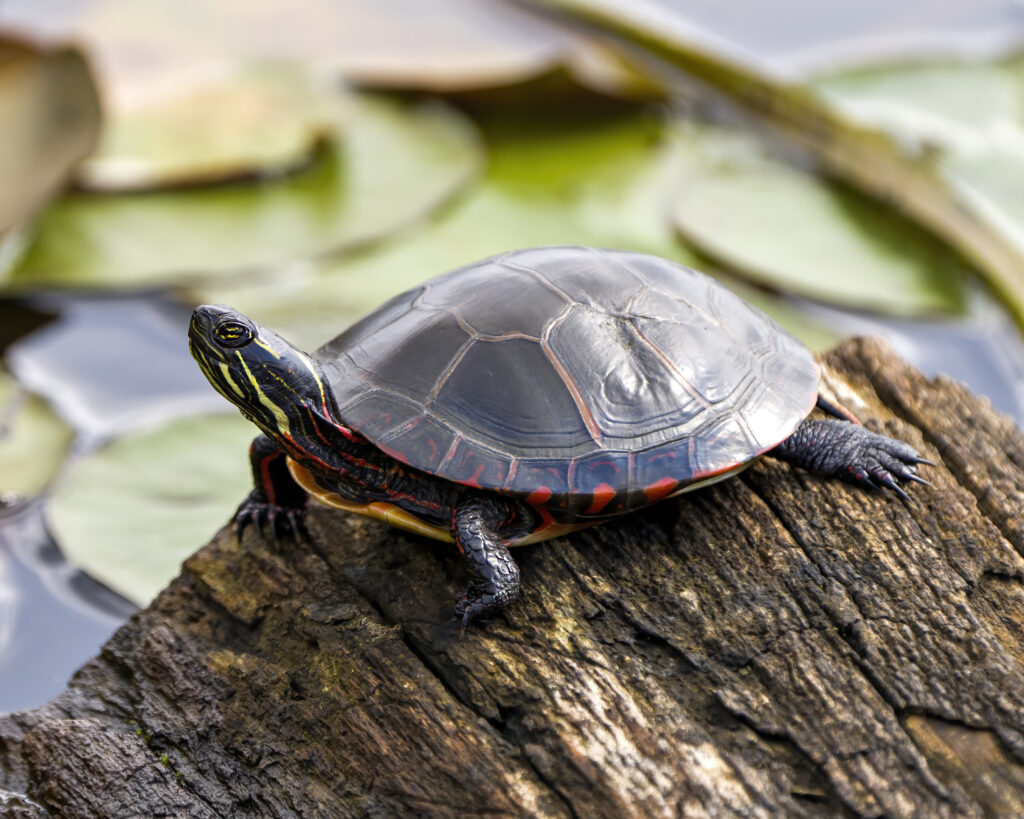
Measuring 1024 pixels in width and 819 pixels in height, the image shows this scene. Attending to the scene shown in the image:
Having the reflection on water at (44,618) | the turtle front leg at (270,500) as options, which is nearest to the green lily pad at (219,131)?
the reflection on water at (44,618)

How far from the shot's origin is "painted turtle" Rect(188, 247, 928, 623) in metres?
2.12

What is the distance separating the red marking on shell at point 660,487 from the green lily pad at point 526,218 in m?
1.80

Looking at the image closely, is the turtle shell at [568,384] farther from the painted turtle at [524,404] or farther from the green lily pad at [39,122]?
the green lily pad at [39,122]

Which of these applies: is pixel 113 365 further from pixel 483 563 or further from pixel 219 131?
pixel 483 563

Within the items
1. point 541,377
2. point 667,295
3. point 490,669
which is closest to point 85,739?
point 490,669

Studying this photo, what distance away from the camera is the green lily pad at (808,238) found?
3785 mm

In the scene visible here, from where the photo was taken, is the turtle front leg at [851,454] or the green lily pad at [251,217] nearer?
the turtle front leg at [851,454]

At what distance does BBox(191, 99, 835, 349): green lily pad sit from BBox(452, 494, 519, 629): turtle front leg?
66.5 inches

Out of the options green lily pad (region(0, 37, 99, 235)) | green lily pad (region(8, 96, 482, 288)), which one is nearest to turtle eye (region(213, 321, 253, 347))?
green lily pad (region(8, 96, 482, 288))

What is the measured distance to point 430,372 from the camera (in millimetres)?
2193

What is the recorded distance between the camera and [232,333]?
212cm

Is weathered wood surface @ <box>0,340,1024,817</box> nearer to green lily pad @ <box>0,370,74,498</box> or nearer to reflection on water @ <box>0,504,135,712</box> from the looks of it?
reflection on water @ <box>0,504,135,712</box>

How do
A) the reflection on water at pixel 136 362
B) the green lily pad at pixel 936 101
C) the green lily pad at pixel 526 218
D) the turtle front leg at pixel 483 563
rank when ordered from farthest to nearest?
the green lily pad at pixel 936 101 < the green lily pad at pixel 526 218 < the reflection on water at pixel 136 362 < the turtle front leg at pixel 483 563

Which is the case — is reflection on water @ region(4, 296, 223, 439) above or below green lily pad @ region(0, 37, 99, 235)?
below
